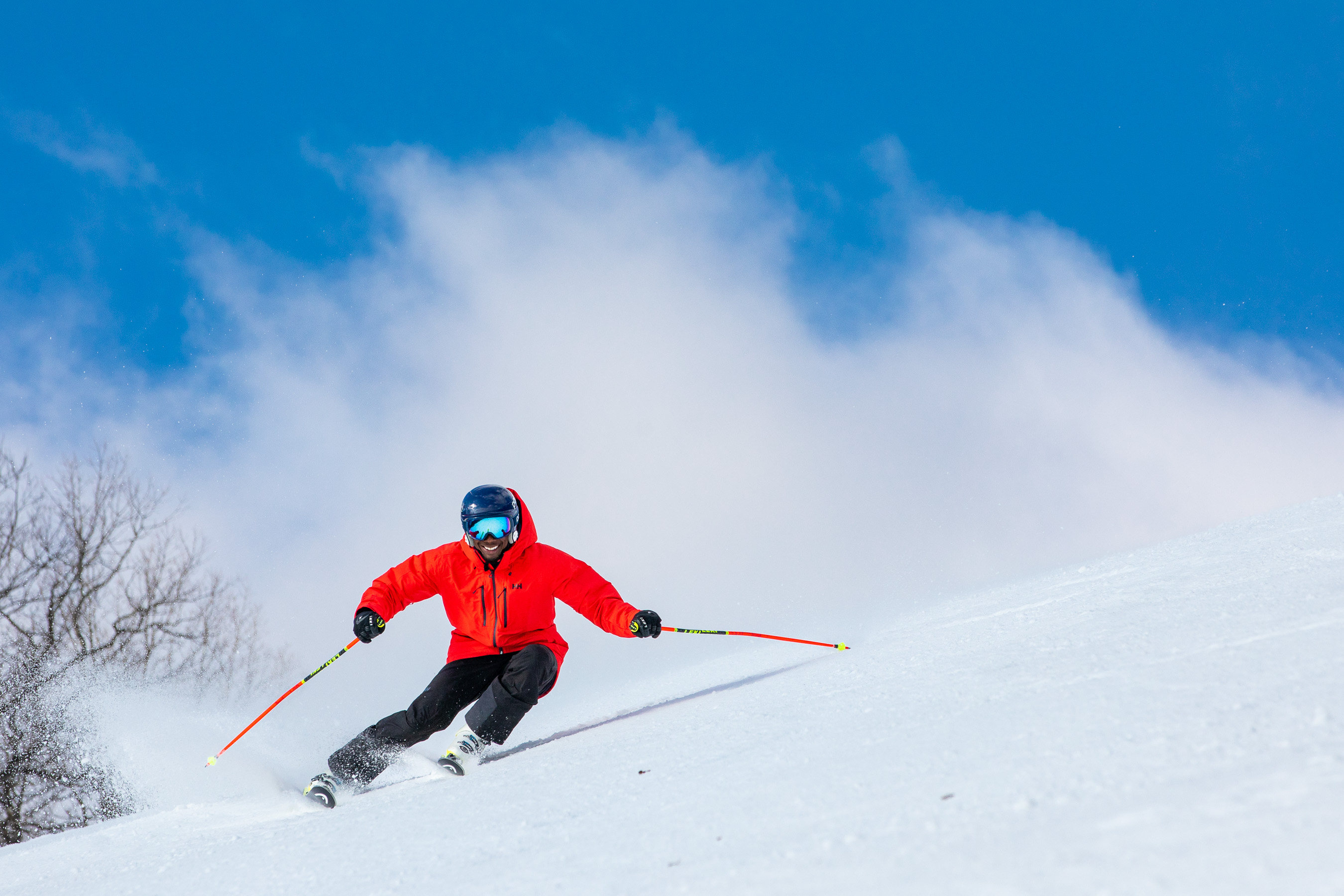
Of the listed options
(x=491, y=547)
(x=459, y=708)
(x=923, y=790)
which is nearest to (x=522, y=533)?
(x=491, y=547)

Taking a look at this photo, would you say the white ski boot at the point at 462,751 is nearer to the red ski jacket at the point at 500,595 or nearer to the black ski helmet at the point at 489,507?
the red ski jacket at the point at 500,595

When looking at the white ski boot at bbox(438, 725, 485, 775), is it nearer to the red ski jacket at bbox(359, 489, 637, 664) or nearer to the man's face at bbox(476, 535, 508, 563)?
the red ski jacket at bbox(359, 489, 637, 664)

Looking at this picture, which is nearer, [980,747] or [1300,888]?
[1300,888]

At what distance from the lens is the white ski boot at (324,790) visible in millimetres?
3457

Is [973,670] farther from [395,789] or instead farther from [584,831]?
[395,789]

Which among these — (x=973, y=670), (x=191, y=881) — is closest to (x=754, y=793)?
(x=973, y=670)

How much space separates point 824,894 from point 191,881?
6.94ft

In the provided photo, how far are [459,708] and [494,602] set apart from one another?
0.51m

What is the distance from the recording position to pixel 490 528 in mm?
4141

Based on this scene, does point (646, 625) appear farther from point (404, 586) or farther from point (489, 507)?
point (404, 586)

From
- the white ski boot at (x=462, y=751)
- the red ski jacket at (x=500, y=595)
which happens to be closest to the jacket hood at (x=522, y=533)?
the red ski jacket at (x=500, y=595)

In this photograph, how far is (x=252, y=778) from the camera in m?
4.13

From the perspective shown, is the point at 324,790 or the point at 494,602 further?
the point at 494,602

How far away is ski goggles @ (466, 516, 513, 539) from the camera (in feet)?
13.6
